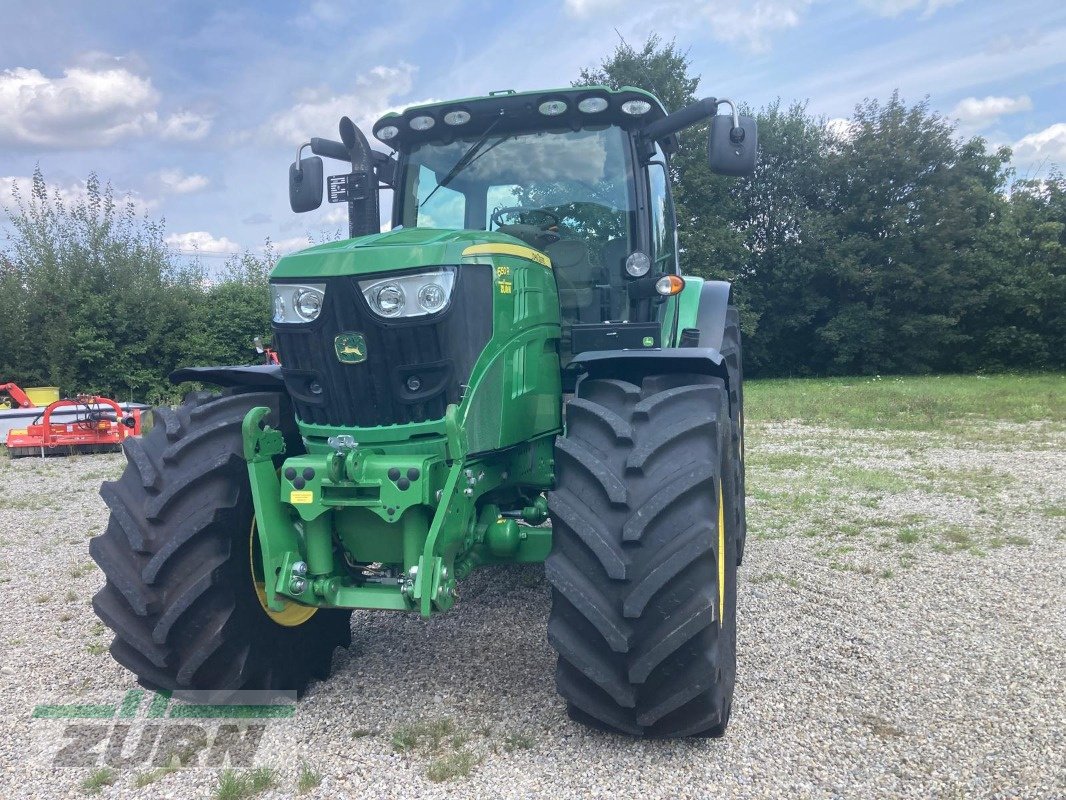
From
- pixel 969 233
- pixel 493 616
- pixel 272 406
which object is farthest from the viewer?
pixel 969 233

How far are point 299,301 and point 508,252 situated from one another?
3.18ft

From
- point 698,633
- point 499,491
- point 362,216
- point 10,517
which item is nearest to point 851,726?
point 698,633

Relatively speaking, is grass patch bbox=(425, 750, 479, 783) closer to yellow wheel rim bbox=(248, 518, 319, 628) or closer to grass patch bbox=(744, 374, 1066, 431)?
yellow wheel rim bbox=(248, 518, 319, 628)

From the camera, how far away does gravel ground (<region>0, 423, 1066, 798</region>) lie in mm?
3061

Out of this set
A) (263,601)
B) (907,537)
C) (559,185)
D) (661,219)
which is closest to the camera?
(263,601)

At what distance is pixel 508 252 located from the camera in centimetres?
376

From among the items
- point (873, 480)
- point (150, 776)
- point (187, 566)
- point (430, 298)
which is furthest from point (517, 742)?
point (873, 480)

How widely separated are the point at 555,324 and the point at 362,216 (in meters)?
1.42

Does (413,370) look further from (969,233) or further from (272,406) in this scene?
(969,233)

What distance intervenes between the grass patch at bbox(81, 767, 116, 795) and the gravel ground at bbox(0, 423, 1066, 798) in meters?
0.03

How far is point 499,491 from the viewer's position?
4191 millimetres

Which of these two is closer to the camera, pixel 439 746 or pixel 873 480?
pixel 439 746

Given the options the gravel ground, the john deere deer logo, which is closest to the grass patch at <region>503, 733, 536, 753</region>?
the gravel ground

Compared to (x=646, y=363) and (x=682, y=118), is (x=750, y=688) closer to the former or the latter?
(x=646, y=363)
